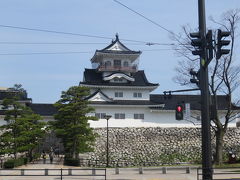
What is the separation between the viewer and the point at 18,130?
39.7m

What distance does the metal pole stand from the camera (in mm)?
13008

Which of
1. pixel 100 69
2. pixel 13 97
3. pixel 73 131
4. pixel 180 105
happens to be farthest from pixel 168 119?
pixel 180 105

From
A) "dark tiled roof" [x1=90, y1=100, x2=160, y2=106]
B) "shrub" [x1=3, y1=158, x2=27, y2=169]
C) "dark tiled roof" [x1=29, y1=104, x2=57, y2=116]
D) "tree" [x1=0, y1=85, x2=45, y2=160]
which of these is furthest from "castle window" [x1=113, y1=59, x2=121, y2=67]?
"shrub" [x1=3, y1=158, x2=27, y2=169]

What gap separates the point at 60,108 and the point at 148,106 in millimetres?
12708

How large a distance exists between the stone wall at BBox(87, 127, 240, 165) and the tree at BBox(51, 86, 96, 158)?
20.5 feet

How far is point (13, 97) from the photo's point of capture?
40.4 metres

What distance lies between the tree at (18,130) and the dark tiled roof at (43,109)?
12.0 metres

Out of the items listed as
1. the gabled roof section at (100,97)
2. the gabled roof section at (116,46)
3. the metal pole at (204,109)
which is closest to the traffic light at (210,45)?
the metal pole at (204,109)

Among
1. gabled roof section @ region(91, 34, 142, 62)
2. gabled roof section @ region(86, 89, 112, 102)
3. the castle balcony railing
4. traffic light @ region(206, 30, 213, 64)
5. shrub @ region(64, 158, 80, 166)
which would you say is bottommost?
shrub @ region(64, 158, 80, 166)

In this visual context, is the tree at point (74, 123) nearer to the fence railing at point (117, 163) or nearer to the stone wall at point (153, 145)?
the fence railing at point (117, 163)

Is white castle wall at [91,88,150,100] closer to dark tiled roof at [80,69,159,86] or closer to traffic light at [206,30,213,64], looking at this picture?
dark tiled roof at [80,69,159,86]

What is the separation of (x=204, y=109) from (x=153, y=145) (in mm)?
36678

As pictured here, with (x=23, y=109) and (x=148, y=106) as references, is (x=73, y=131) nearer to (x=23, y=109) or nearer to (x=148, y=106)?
(x=23, y=109)

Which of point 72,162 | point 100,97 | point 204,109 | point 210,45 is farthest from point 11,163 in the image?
point 210,45
